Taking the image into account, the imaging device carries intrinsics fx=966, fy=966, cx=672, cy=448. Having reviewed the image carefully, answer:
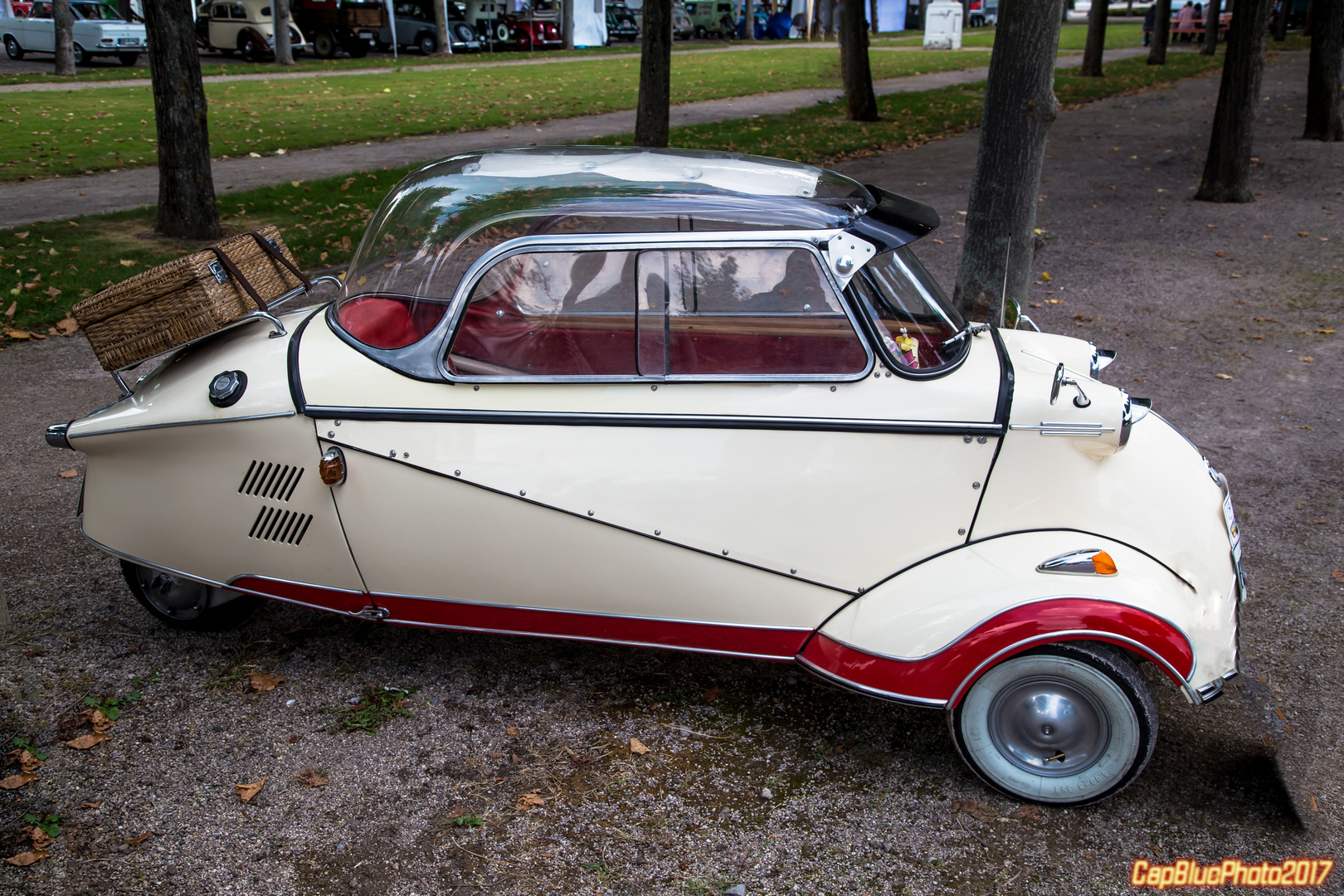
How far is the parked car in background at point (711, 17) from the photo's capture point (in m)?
41.1

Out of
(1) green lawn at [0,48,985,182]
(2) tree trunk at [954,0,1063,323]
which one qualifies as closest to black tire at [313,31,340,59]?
(1) green lawn at [0,48,985,182]

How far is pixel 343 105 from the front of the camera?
17.2 m

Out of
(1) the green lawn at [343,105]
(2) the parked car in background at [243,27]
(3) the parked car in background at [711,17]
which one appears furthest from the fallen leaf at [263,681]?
(3) the parked car in background at [711,17]

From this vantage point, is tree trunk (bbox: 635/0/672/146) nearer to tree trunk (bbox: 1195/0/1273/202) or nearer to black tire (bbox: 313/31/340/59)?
tree trunk (bbox: 1195/0/1273/202)

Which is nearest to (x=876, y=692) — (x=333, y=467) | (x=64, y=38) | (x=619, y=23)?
(x=333, y=467)

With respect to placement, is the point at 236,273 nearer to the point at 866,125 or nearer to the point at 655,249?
the point at 655,249

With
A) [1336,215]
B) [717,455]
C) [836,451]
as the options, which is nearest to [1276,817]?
[836,451]

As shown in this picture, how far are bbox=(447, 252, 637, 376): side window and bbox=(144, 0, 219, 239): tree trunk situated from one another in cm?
698

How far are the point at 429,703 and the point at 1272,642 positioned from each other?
3315 millimetres

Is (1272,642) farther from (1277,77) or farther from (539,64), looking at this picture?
(539,64)

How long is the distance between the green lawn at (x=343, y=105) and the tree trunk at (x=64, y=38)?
11.4ft

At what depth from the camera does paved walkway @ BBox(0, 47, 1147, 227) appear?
10.1m

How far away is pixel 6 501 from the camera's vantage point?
16.0 ft

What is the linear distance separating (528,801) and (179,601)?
1778mm
